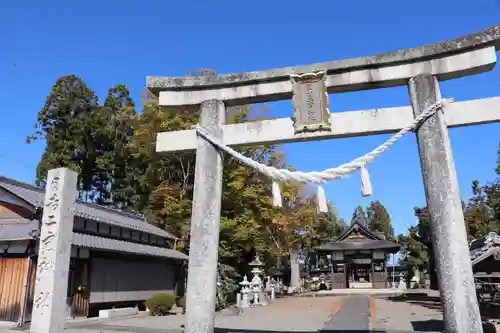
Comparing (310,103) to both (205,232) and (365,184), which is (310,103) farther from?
(205,232)

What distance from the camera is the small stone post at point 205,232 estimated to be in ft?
24.1

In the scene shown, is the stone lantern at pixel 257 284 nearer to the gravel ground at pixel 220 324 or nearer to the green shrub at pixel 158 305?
the gravel ground at pixel 220 324

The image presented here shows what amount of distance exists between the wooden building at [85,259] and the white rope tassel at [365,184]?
38.4 ft

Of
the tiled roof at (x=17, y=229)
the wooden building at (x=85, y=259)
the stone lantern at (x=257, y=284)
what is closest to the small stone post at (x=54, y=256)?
the wooden building at (x=85, y=259)

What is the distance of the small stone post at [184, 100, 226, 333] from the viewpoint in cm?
733

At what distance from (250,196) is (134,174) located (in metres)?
12.9

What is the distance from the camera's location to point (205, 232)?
761 cm

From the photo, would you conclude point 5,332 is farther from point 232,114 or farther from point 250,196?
point 232,114

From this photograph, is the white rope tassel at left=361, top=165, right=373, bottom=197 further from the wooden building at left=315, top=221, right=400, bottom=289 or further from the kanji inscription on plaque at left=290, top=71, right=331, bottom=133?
the wooden building at left=315, top=221, right=400, bottom=289

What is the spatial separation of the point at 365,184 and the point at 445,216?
4.56 feet

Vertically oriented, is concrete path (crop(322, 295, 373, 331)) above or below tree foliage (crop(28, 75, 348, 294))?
below

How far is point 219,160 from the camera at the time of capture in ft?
26.6

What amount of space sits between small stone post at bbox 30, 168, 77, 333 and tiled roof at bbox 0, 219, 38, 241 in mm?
7847

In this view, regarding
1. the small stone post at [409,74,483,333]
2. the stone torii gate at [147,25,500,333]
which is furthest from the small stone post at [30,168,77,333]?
the small stone post at [409,74,483,333]
